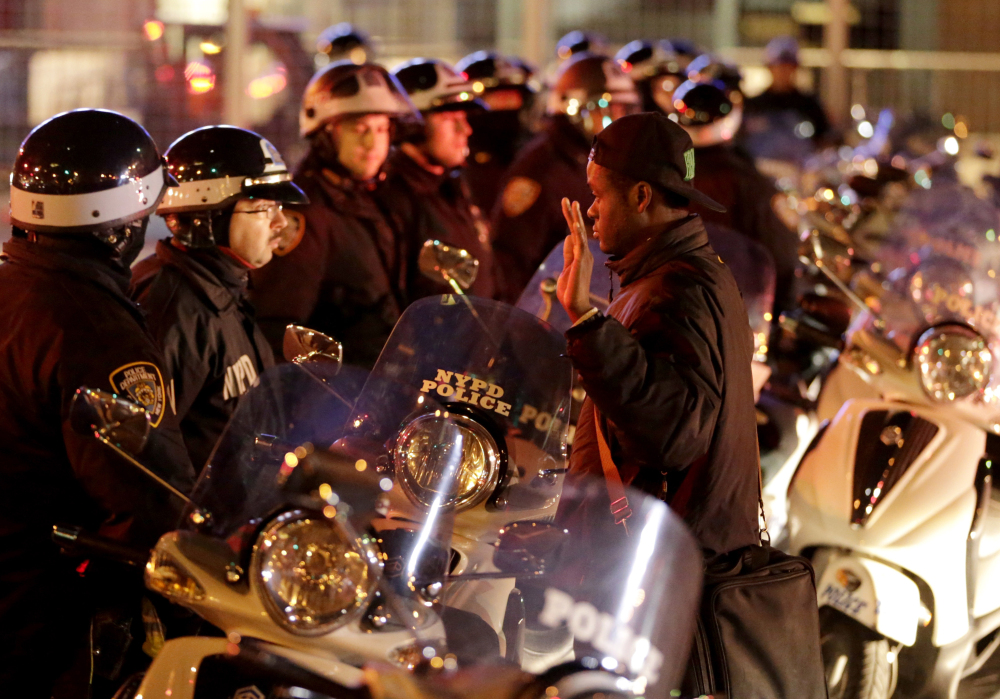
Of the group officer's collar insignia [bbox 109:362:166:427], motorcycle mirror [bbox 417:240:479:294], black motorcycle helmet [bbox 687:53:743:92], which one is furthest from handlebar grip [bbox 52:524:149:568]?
black motorcycle helmet [bbox 687:53:743:92]

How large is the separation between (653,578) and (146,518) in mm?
1223

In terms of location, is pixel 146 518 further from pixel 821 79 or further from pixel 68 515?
pixel 821 79

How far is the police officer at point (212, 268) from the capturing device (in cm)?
350

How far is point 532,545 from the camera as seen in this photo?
2.42 metres

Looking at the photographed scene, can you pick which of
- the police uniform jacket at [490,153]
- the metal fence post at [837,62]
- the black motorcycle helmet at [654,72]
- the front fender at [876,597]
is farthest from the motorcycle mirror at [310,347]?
the metal fence post at [837,62]

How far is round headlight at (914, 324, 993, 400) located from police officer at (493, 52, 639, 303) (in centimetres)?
204

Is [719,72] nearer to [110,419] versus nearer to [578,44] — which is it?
[578,44]

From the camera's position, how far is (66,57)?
7527mm

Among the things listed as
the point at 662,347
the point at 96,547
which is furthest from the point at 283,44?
the point at 96,547

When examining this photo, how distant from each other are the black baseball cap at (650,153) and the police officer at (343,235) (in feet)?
6.64

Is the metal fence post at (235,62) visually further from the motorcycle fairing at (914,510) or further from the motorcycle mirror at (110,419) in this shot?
the motorcycle mirror at (110,419)

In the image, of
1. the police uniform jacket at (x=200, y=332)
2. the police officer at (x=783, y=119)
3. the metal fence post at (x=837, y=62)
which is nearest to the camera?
the police uniform jacket at (x=200, y=332)

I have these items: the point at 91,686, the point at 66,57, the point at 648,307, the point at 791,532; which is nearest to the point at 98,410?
the point at 91,686

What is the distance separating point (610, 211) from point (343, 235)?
2142 mm
